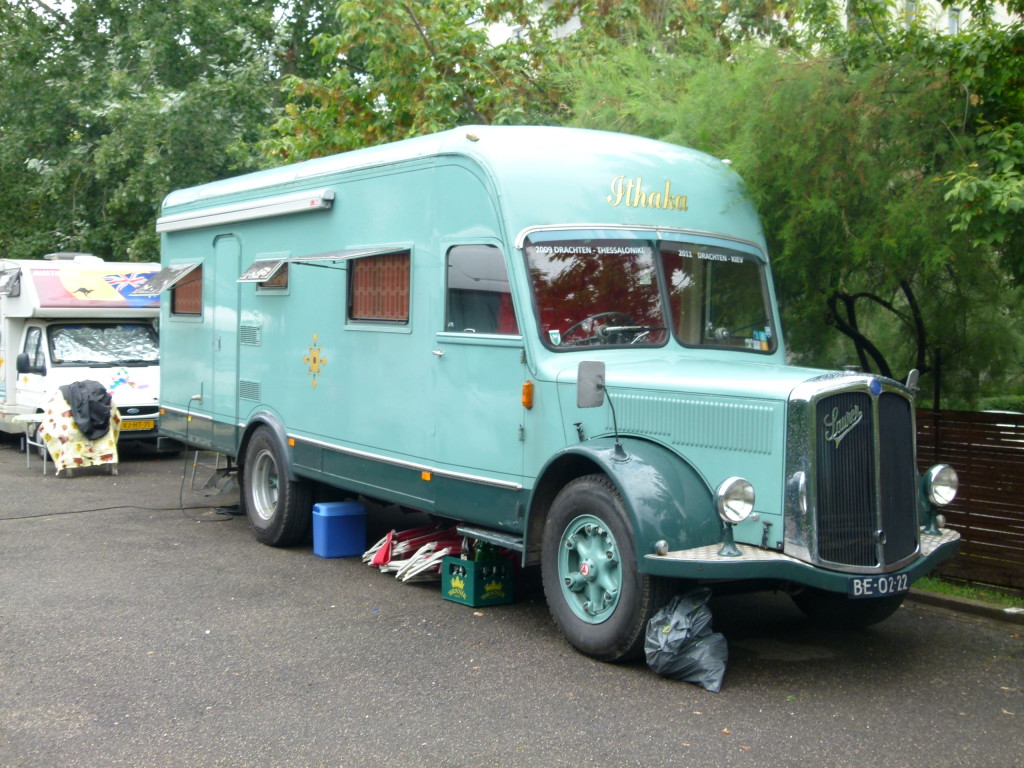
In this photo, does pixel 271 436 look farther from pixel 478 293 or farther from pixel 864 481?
pixel 864 481

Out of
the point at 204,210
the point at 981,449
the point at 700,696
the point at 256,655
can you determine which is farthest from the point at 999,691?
the point at 204,210

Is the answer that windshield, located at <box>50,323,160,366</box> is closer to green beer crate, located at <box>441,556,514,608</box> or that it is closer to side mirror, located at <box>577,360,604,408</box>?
green beer crate, located at <box>441,556,514,608</box>

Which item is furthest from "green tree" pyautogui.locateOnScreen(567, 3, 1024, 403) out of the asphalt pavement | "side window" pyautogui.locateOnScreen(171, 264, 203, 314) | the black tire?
"side window" pyautogui.locateOnScreen(171, 264, 203, 314)

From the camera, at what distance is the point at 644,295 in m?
7.11

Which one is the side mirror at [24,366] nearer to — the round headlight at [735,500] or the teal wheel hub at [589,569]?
the teal wheel hub at [589,569]

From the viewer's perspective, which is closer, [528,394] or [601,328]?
[528,394]

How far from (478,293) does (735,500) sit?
2.27m

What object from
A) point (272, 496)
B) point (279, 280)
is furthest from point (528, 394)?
point (272, 496)

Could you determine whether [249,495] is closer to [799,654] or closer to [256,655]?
[256,655]

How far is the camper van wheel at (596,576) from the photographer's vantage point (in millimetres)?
5926

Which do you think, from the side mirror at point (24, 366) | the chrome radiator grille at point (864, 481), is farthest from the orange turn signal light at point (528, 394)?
the side mirror at point (24, 366)

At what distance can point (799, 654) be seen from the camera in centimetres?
655

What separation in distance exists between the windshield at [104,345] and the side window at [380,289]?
788cm

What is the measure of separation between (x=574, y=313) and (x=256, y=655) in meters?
2.65
